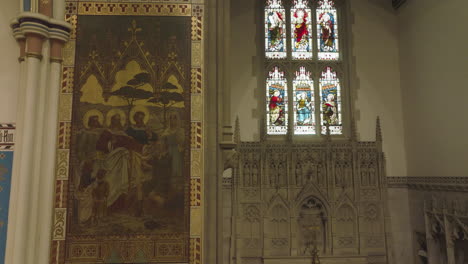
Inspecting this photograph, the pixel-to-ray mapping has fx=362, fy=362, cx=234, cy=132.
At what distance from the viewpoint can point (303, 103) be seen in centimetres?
815

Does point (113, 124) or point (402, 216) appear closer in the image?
point (113, 124)

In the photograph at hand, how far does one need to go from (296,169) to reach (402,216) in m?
2.48

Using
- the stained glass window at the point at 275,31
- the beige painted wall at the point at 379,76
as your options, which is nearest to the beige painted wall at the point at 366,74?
the beige painted wall at the point at 379,76

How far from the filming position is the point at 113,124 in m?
3.58

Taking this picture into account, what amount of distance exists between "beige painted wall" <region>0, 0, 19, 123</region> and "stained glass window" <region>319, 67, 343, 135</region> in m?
6.08

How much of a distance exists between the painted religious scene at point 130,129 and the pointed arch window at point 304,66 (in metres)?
4.57

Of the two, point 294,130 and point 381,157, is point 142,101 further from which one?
point 381,157

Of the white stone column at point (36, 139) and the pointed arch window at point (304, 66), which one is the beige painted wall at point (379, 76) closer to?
the pointed arch window at point (304, 66)

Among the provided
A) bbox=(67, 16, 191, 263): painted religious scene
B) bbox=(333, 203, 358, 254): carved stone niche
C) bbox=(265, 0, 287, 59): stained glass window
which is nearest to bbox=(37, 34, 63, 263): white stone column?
bbox=(67, 16, 191, 263): painted religious scene

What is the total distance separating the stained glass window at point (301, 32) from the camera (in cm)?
834

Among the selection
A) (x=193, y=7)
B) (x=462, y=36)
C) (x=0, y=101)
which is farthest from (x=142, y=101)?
(x=462, y=36)

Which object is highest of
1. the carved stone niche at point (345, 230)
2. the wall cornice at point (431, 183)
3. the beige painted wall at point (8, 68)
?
the beige painted wall at point (8, 68)

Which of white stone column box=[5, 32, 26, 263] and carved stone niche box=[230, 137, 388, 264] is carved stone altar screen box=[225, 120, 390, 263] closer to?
carved stone niche box=[230, 137, 388, 264]

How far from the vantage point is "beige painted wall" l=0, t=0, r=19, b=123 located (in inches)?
141
